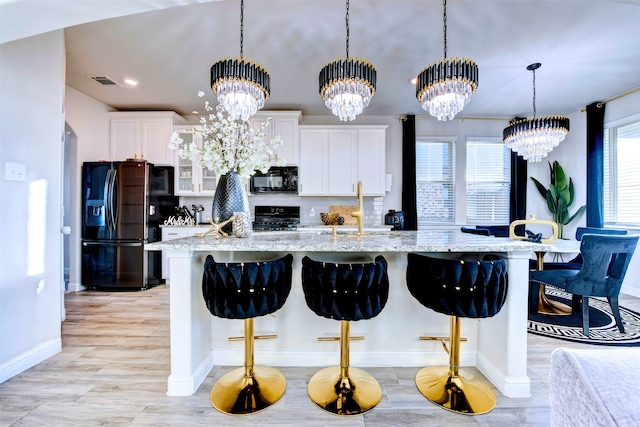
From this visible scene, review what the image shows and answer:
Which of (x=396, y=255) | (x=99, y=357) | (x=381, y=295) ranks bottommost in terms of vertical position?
(x=99, y=357)

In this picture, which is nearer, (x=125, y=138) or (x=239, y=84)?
(x=239, y=84)

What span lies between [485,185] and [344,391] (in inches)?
177

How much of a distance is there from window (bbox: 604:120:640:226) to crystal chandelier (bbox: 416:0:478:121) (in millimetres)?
3530

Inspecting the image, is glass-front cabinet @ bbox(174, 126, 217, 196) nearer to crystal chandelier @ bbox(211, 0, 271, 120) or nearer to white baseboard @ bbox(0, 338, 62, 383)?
crystal chandelier @ bbox(211, 0, 271, 120)

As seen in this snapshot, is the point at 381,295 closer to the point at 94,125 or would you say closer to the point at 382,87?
the point at 382,87

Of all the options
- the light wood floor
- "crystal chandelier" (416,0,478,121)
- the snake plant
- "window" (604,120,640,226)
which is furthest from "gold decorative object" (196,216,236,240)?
"window" (604,120,640,226)

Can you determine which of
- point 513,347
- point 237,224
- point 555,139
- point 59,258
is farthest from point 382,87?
point 59,258

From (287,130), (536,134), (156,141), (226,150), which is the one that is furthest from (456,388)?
(156,141)

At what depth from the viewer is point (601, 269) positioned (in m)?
2.35

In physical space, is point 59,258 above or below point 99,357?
above

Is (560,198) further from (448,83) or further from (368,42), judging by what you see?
(368,42)

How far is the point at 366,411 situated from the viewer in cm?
150

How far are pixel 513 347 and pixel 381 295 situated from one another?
0.96 metres

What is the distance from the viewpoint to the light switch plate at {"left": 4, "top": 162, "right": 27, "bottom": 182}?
1.78 metres
